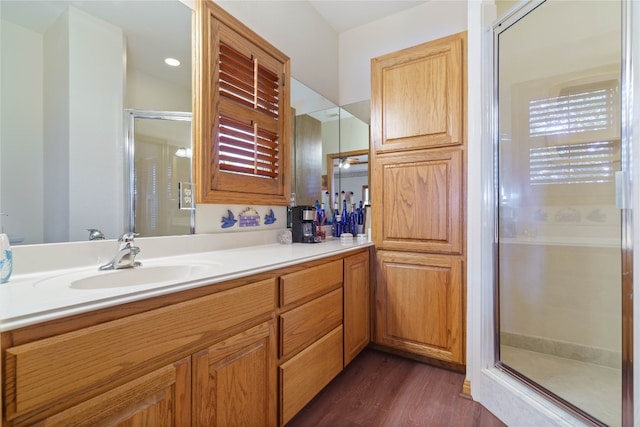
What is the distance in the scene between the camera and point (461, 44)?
1.79 meters

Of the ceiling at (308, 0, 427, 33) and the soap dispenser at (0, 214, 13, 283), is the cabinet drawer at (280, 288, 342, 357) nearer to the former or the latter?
the soap dispenser at (0, 214, 13, 283)

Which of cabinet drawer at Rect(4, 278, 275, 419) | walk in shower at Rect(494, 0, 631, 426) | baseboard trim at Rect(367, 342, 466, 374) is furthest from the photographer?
baseboard trim at Rect(367, 342, 466, 374)

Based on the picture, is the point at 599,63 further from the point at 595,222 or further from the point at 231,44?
the point at 231,44

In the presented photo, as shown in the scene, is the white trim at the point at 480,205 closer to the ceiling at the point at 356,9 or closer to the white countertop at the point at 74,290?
the ceiling at the point at 356,9

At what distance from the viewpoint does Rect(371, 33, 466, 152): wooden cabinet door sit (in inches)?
71.1

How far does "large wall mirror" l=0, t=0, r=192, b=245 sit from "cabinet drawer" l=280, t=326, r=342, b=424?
94 cm

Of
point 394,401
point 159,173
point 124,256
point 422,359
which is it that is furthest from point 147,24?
point 422,359

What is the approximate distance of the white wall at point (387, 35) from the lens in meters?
2.26

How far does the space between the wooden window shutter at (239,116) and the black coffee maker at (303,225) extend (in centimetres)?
13

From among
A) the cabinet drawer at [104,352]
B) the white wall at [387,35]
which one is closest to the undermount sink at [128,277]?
the cabinet drawer at [104,352]

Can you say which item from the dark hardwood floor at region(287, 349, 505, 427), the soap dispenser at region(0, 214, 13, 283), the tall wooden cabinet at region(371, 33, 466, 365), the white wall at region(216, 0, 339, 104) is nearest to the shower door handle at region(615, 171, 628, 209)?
the tall wooden cabinet at region(371, 33, 466, 365)

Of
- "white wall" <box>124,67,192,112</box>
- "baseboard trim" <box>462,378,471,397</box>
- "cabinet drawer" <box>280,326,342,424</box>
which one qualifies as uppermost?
"white wall" <box>124,67,192,112</box>

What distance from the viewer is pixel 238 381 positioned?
3.34 feet

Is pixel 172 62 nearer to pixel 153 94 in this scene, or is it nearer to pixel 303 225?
pixel 153 94
